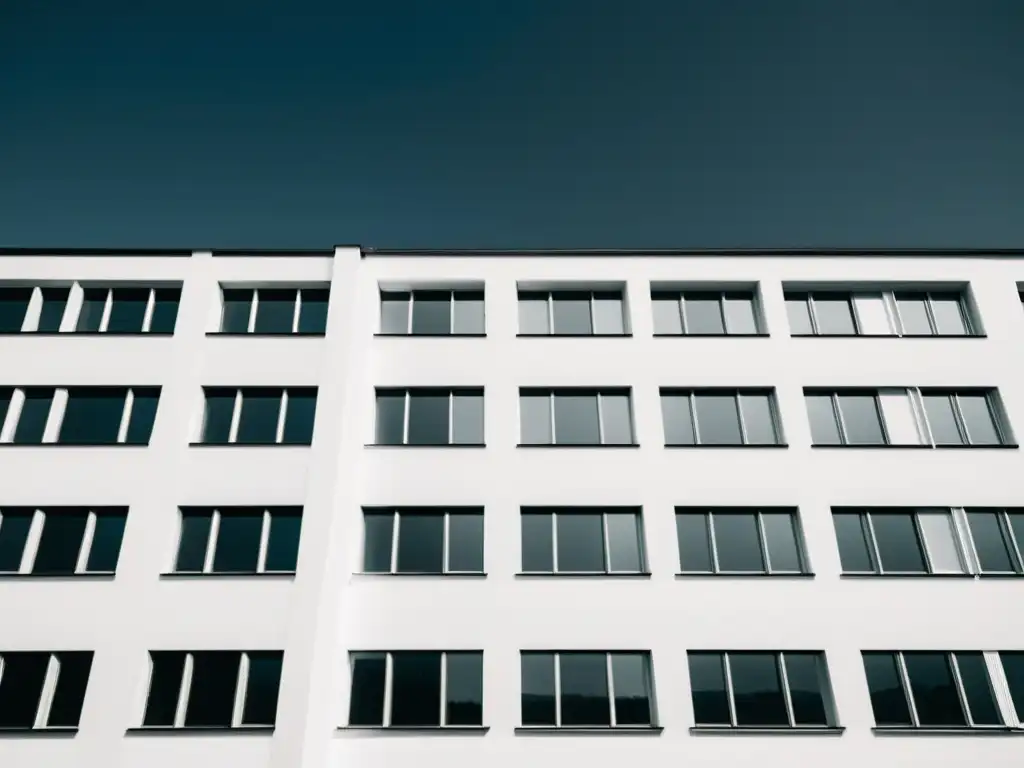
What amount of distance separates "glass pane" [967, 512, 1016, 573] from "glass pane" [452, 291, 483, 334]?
45.9ft

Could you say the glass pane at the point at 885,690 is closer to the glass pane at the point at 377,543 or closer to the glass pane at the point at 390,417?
the glass pane at the point at 377,543

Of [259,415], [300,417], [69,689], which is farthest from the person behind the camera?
[259,415]

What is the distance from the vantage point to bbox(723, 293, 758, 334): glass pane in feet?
67.5

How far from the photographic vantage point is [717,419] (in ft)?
62.2

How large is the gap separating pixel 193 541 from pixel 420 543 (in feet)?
18.0

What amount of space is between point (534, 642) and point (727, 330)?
10.7m

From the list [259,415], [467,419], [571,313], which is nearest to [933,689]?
[467,419]

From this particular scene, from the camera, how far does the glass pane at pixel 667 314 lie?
67.5 feet

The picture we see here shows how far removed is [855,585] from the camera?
1631 centimetres

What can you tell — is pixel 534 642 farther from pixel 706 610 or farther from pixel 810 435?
pixel 810 435

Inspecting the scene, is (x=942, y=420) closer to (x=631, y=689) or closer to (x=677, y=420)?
(x=677, y=420)

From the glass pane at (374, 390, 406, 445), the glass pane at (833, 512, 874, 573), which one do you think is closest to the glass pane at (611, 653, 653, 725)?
the glass pane at (833, 512, 874, 573)

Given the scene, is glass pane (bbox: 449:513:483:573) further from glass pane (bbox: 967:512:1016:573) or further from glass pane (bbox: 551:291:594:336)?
glass pane (bbox: 967:512:1016:573)

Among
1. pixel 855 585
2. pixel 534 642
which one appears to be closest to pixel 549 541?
pixel 534 642
